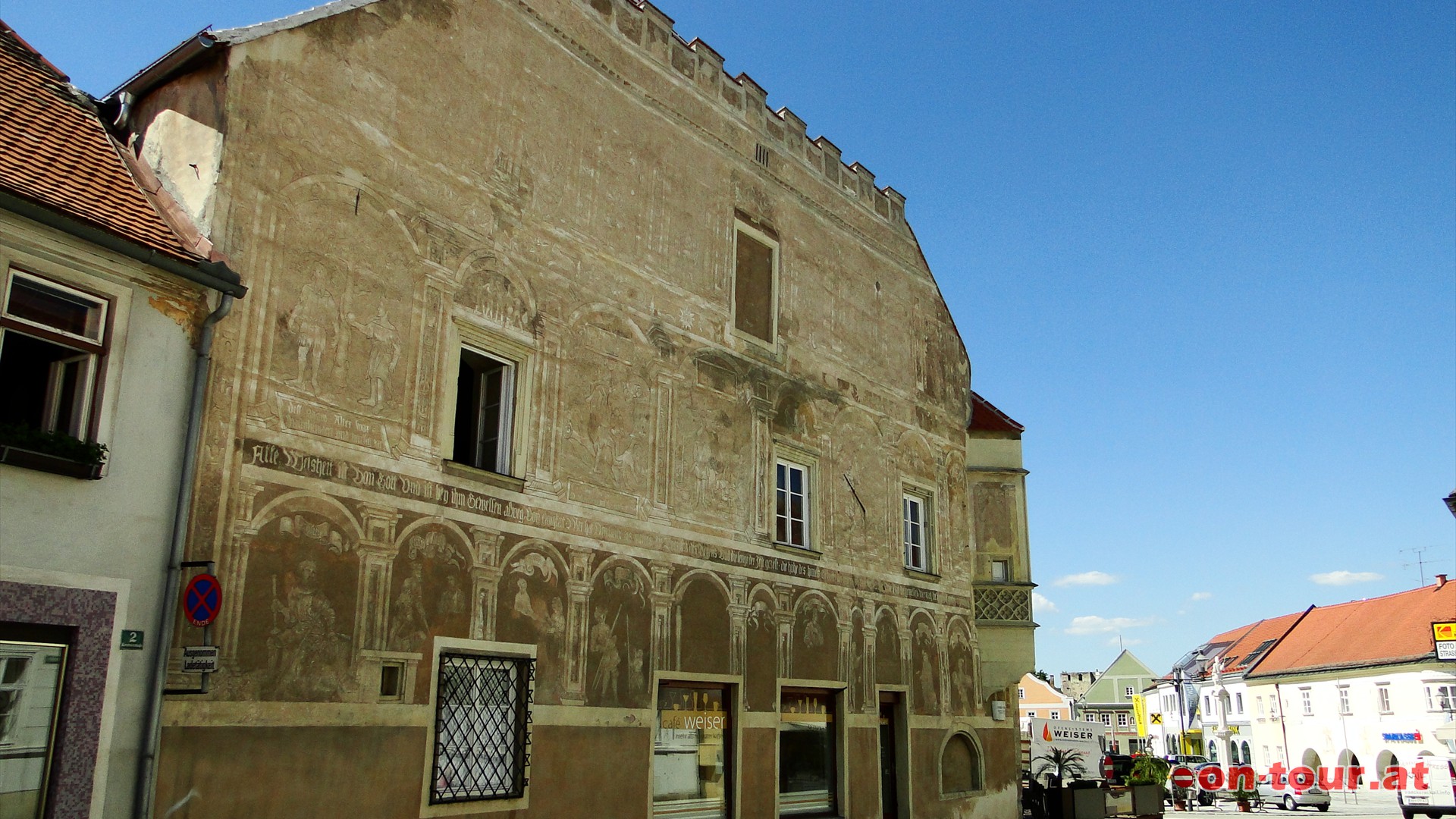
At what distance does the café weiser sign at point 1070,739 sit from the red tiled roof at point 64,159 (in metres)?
23.2

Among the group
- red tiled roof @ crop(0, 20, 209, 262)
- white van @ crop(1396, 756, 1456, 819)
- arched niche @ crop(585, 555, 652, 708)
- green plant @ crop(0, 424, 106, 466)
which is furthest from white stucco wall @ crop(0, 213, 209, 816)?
white van @ crop(1396, 756, 1456, 819)

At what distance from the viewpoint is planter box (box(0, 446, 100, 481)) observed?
732 centimetres

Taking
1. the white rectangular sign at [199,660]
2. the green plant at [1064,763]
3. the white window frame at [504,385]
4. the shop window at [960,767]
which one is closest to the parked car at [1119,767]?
the green plant at [1064,763]

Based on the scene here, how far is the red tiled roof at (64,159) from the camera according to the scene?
318 inches

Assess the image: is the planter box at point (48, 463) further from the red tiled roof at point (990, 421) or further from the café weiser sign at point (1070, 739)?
the café weiser sign at point (1070, 739)

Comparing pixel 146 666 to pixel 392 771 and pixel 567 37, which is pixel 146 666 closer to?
pixel 392 771

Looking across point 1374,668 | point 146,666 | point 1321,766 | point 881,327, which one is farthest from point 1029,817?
point 1321,766

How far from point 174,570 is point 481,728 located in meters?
3.50

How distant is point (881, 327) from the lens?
18391mm

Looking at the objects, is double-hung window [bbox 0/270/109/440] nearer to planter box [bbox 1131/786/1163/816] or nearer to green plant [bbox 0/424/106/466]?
green plant [bbox 0/424/106/466]

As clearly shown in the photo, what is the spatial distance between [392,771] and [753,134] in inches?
411

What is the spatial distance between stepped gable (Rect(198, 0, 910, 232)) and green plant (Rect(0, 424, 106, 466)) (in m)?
5.17

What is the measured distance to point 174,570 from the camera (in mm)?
8266

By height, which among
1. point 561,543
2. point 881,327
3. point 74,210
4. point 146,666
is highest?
point 881,327
